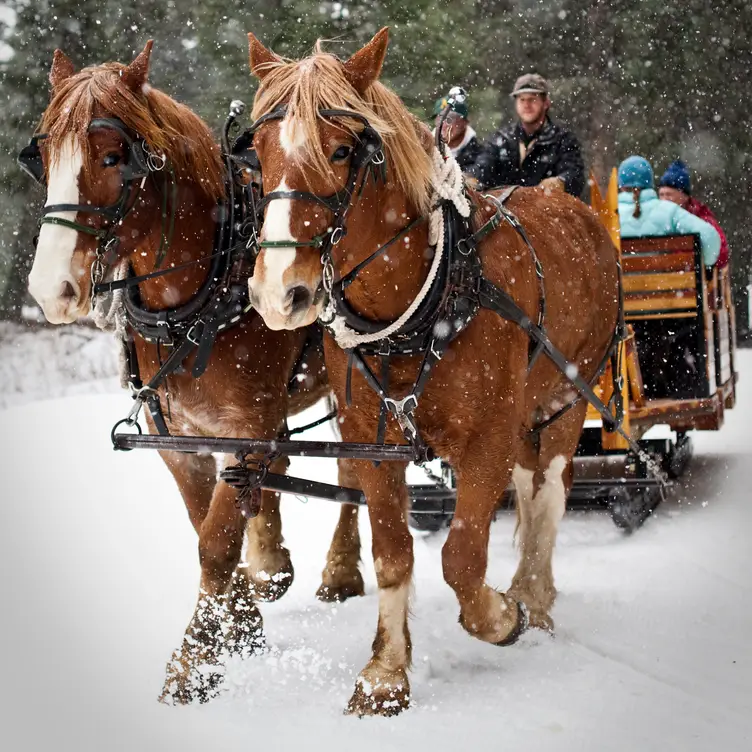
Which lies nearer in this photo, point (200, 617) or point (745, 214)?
point (200, 617)

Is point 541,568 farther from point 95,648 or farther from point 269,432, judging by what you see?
point 95,648

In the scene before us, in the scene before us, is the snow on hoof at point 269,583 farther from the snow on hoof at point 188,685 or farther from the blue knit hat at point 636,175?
the blue knit hat at point 636,175

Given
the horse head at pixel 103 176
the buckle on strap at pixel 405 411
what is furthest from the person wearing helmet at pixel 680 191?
the buckle on strap at pixel 405 411

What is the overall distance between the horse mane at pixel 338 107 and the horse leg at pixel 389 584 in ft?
3.28

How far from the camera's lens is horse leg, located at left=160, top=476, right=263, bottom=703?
3791 millimetres

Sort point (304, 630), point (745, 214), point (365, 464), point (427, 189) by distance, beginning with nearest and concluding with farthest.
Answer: point (427, 189)
point (365, 464)
point (304, 630)
point (745, 214)

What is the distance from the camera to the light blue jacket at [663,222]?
668 cm

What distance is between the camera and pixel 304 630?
4.58 m


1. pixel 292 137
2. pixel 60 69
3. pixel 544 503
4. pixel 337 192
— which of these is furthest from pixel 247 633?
pixel 60 69

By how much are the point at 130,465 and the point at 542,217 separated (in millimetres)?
5305

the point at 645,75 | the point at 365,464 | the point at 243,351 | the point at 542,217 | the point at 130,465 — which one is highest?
the point at 645,75

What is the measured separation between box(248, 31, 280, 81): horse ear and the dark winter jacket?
9.31ft

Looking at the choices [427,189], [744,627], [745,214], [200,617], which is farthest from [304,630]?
[745,214]

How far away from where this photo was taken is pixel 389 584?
12.0 ft
